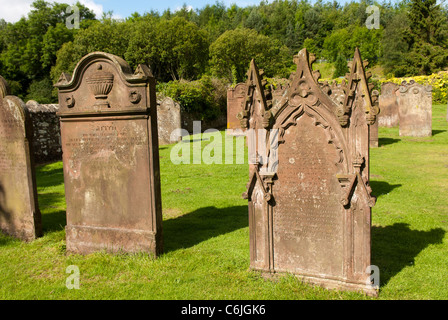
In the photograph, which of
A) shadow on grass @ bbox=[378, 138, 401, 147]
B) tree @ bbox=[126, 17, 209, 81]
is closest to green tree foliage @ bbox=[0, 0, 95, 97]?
tree @ bbox=[126, 17, 209, 81]

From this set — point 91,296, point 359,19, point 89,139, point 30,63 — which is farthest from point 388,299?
point 359,19

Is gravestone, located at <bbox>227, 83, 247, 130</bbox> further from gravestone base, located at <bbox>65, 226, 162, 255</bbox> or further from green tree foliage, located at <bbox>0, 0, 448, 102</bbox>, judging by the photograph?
green tree foliage, located at <bbox>0, 0, 448, 102</bbox>

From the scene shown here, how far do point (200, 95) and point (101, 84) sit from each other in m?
19.5

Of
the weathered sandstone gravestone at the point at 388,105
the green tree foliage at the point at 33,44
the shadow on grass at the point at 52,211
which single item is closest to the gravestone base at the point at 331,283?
the shadow on grass at the point at 52,211

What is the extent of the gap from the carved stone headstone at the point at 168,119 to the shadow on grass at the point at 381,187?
11.4 meters

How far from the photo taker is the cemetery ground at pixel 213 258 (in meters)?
4.48

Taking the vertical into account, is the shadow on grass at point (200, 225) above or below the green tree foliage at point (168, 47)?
below

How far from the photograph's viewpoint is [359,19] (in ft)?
270

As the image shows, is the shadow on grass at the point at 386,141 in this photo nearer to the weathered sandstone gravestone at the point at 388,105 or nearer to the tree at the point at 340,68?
the weathered sandstone gravestone at the point at 388,105

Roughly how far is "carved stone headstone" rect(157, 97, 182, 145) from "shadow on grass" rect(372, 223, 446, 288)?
1355 centimetres

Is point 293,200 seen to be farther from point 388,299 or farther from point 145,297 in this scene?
point 145,297

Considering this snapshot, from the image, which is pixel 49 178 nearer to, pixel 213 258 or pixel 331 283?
pixel 213 258

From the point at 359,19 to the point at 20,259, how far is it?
296 ft

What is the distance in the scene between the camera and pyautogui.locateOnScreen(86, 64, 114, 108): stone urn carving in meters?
5.55
